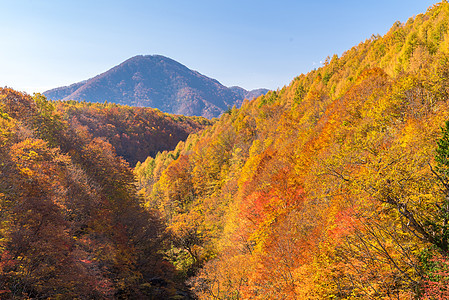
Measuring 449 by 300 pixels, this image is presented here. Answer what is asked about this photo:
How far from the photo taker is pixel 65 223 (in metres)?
25.5

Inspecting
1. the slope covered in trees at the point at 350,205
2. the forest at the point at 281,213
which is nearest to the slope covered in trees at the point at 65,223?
the forest at the point at 281,213

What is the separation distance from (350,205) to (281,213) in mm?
13470

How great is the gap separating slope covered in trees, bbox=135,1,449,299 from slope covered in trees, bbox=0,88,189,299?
8270mm

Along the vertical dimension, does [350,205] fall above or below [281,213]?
above

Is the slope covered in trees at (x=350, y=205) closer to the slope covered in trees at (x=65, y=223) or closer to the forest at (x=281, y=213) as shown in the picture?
the forest at (x=281, y=213)

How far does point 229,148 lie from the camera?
282 feet

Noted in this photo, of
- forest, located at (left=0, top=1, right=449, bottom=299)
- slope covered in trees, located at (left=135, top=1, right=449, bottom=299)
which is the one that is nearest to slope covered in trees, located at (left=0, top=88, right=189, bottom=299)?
forest, located at (left=0, top=1, right=449, bottom=299)

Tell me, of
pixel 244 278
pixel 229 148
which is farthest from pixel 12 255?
pixel 229 148

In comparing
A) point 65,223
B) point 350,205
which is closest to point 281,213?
point 350,205

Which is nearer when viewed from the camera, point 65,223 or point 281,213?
point 65,223

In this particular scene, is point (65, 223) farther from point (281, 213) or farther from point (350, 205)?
point (350, 205)

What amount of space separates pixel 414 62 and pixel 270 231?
34318 mm

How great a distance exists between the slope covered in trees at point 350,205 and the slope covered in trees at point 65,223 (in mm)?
8270

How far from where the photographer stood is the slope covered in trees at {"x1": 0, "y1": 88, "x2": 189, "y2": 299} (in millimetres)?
19906
